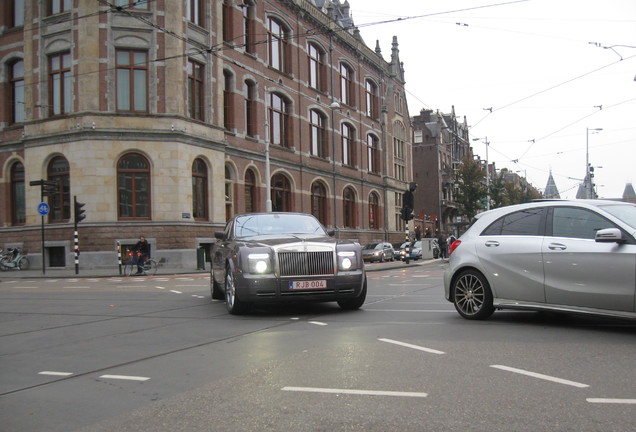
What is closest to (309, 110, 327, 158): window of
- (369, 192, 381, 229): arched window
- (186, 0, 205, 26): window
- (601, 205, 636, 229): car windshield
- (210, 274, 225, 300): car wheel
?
(369, 192, 381, 229): arched window

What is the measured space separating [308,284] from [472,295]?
92.2 inches

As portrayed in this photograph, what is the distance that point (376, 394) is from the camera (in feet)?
14.4

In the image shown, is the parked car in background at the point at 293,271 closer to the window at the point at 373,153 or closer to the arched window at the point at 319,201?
the arched window at the point at 319,201

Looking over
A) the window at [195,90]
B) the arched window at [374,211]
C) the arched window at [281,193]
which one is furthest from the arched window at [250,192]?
the arched window at [374,211]

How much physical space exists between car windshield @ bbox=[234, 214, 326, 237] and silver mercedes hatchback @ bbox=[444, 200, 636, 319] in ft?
9.12

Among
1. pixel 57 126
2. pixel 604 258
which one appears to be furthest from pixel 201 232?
pixel 604 258

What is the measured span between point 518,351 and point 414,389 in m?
1.78

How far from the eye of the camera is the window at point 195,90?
29188mm

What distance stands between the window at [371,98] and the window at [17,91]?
92.4 feet

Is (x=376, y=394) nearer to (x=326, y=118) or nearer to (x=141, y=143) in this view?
(x=141, y=143)

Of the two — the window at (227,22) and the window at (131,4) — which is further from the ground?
the window at (227,22)

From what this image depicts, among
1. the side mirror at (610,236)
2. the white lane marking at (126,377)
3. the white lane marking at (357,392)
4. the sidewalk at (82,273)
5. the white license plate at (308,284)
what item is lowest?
the sidewalk at (82,273)

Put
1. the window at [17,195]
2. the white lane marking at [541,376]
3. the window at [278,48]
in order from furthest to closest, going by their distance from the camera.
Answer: the window at [278,48] < the window at [17,195] < the white lane marking at [541,376]

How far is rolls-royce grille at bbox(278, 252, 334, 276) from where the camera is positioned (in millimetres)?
8719
